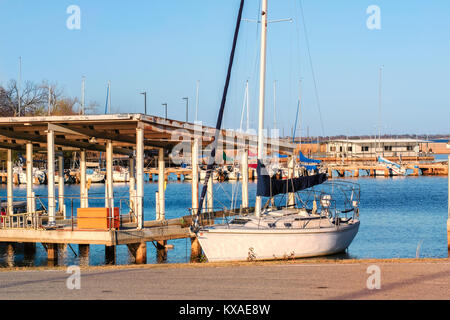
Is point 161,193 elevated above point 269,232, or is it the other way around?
point 161,193

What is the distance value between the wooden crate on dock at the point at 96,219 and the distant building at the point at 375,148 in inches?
4889

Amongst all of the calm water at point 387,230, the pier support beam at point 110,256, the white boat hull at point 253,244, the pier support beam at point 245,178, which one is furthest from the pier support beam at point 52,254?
the pier support beam at point 245,178

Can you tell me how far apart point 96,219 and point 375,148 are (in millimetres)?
129158

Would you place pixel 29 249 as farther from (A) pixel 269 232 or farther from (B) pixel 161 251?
(A) pixel 269 232

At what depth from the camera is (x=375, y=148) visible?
5837 inches

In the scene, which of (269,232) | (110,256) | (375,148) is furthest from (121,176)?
(269,232)

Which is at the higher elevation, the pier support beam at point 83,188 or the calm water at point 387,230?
the pier support beam at point 83,188

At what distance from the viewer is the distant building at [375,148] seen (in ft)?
485

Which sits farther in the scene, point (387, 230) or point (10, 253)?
point (387, 230)

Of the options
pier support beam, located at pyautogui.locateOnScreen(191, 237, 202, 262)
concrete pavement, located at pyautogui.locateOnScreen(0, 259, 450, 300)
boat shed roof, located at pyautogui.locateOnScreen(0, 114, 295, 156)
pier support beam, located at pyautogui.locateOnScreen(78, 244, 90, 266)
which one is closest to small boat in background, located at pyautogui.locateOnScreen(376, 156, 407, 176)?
boat shed roof, located at pyautogui.locateOnScreen(0, 114, 295, 156)

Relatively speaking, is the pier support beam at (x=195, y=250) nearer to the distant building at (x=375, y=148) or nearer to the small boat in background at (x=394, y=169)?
the small boat in background at (x=394, y=169)

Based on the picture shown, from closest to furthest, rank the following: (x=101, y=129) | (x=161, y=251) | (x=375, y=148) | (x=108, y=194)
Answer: (x=101, y=129)
(x=161, y=251)
(x=108, y=194)
(x=375, y=148)

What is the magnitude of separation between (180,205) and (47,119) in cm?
4168
